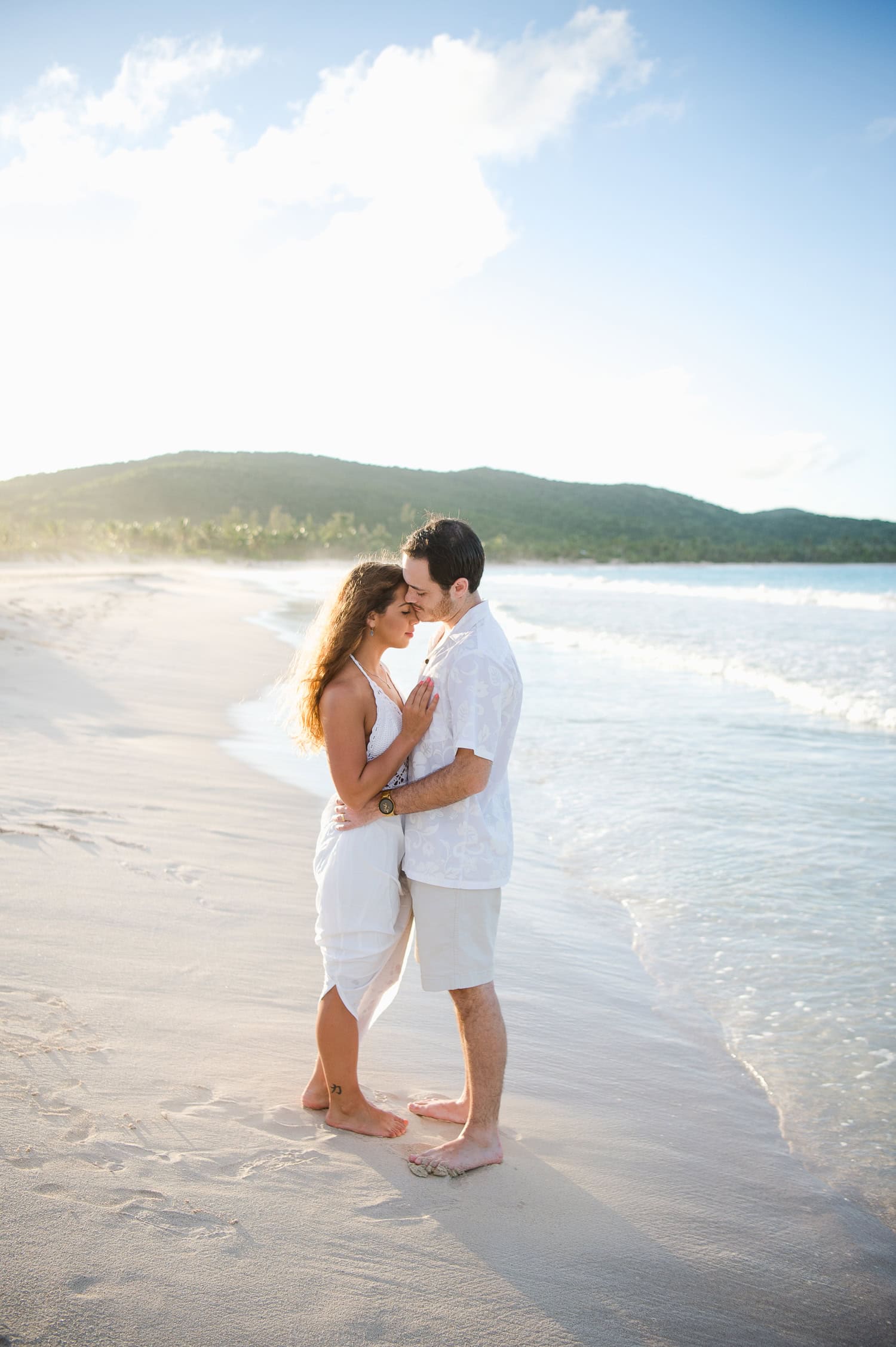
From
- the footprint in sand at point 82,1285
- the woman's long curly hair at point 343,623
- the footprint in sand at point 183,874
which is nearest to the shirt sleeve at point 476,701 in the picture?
the woman's long curly hair at point 343,623

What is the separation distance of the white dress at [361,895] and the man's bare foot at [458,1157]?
1.44 ft

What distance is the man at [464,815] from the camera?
2.62 m

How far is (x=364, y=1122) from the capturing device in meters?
2.70

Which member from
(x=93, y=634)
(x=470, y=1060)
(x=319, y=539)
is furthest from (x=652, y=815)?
(x=319, y=539)

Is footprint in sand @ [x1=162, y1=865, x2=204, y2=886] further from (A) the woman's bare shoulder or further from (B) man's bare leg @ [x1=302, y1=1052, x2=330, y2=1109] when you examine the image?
(A) the woman's bare shoulder

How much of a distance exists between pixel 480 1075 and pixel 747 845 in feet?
12.7

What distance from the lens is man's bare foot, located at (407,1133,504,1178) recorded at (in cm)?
255

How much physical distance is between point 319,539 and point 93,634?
6058 cm

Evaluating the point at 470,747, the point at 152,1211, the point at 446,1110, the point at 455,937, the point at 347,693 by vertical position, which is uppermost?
the point at 347,693

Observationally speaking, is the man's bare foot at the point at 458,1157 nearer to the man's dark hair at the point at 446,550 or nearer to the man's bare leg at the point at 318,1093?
the man's bare leg at the point at 318,1093

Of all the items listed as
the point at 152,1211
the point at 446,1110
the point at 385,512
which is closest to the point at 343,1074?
the point at 446,1110

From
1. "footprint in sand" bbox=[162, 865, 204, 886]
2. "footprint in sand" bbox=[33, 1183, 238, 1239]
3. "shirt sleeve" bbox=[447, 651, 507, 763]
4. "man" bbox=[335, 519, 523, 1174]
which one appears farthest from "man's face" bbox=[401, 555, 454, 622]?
"footprint in sand" bbox=[162, 865, 204, 886]

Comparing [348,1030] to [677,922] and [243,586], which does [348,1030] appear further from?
[243,586]

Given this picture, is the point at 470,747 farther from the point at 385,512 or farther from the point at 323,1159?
the point at 385,512
